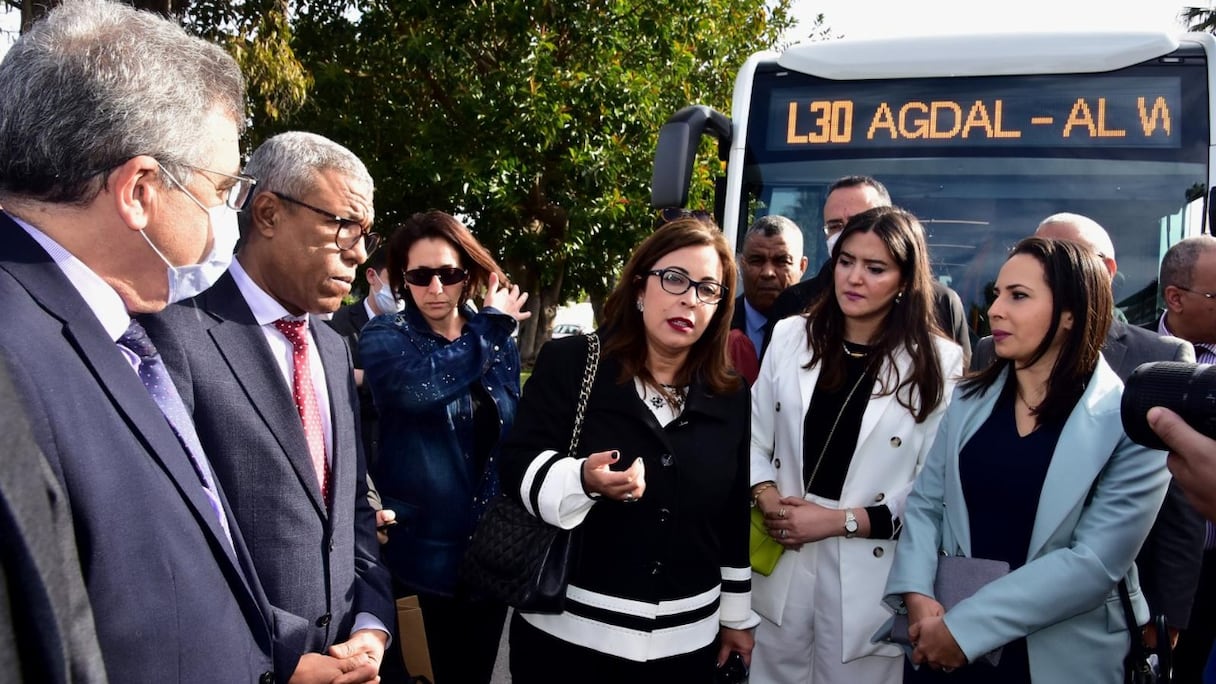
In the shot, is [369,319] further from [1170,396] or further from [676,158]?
[1170,396]

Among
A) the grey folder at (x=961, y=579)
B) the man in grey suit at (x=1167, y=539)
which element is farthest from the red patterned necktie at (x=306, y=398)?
the man in grey suit at (x=1167, y=539)

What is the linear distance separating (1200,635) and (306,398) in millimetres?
3860

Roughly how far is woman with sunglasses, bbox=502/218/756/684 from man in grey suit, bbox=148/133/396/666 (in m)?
0.50

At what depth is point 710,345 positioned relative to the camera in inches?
113

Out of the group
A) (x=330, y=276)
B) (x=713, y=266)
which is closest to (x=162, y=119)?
(x=330, y=276)

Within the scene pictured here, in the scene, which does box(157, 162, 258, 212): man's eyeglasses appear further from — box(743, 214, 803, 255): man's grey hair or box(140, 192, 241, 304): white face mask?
box(743, 214, 803, 255): man's grey hair

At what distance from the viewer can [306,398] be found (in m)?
2.34

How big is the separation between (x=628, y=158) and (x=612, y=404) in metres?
11.1

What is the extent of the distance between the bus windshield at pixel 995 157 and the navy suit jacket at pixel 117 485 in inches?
161

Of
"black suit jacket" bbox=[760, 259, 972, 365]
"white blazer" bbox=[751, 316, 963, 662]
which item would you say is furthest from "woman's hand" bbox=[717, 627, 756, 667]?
"black suit jacket" bbox=[760, 259, 972, 365]

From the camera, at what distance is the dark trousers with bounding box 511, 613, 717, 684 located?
2.55m

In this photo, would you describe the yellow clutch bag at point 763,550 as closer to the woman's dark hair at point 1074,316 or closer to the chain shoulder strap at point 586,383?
the chain shoulder strap at point 586,383

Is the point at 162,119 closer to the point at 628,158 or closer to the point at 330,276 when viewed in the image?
the point at 330,276

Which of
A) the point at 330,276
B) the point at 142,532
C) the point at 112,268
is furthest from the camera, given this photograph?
the point at 330,276
